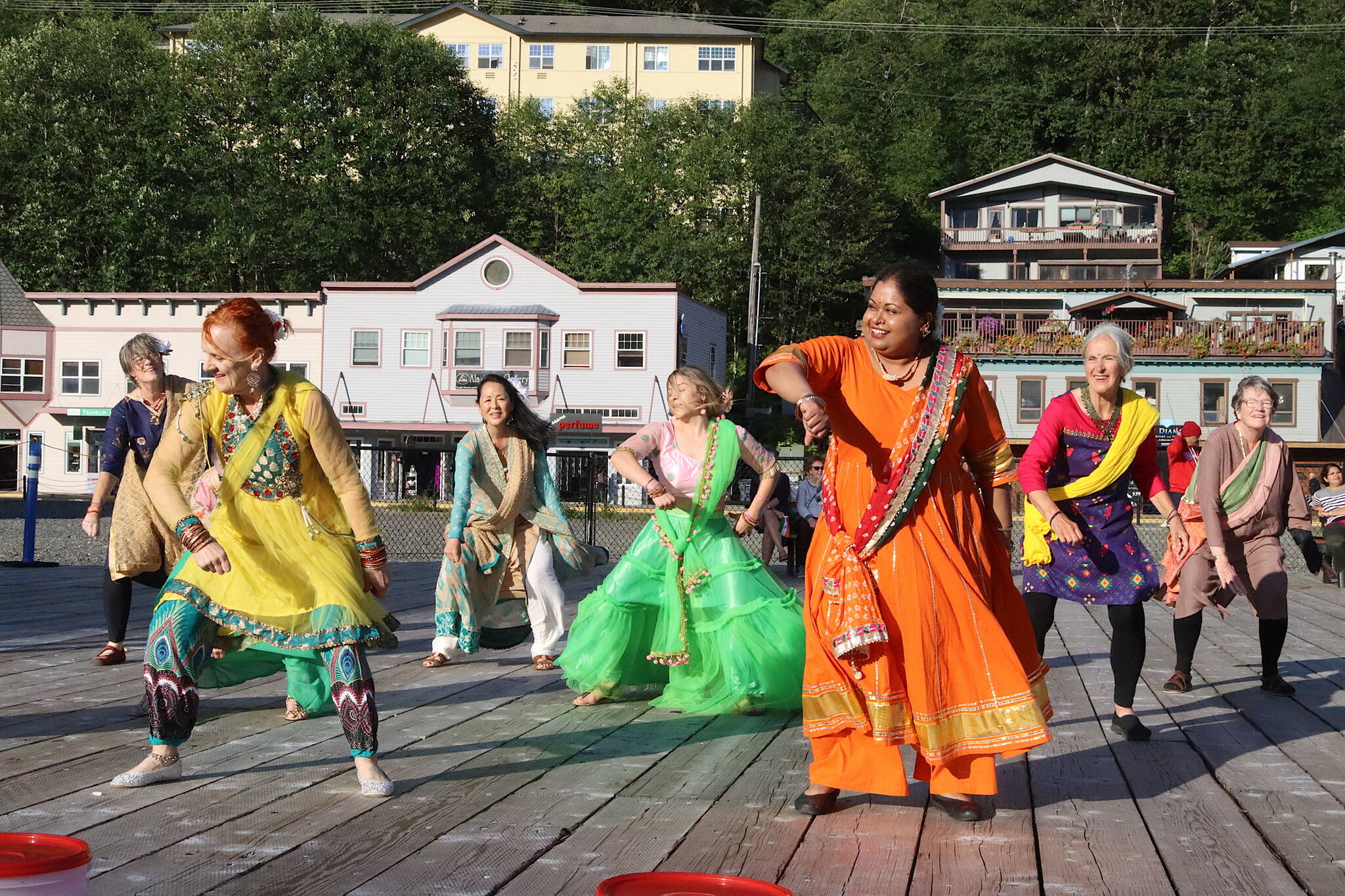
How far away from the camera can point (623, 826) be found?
4.46 meters

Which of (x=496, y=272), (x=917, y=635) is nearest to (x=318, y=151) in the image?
(x=496, y=272)

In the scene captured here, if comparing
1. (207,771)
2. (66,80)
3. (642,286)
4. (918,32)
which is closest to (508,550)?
(207,771)

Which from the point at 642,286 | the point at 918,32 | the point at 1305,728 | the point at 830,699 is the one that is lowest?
the point at 1305,728

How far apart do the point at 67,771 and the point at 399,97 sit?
51.5 meters

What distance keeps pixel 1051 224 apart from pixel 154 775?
201ft

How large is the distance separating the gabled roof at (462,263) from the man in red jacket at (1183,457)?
3518 cm

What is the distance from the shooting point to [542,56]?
232ft

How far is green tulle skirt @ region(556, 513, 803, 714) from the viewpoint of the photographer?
265 inches

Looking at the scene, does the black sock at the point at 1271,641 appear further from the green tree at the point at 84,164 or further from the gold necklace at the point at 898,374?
the green tree at the point at 84,164

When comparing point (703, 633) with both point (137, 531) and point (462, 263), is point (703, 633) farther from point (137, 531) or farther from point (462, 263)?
point (462, 263)

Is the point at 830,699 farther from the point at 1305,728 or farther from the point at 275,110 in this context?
the point at 275,110

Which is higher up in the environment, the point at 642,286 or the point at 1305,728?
the point at 642,286

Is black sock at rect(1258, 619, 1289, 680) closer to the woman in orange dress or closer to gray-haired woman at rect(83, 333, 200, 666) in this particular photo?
the woman in orange dress

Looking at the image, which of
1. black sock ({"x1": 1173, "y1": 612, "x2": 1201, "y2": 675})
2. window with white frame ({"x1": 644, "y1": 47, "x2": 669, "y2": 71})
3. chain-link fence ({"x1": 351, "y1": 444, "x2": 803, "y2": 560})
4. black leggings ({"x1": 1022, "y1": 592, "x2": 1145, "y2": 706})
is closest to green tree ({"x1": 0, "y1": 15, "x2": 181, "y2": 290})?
chain-link fence ({"x1": 351, "y1": 444, "x2": 803, "y2": 560})
